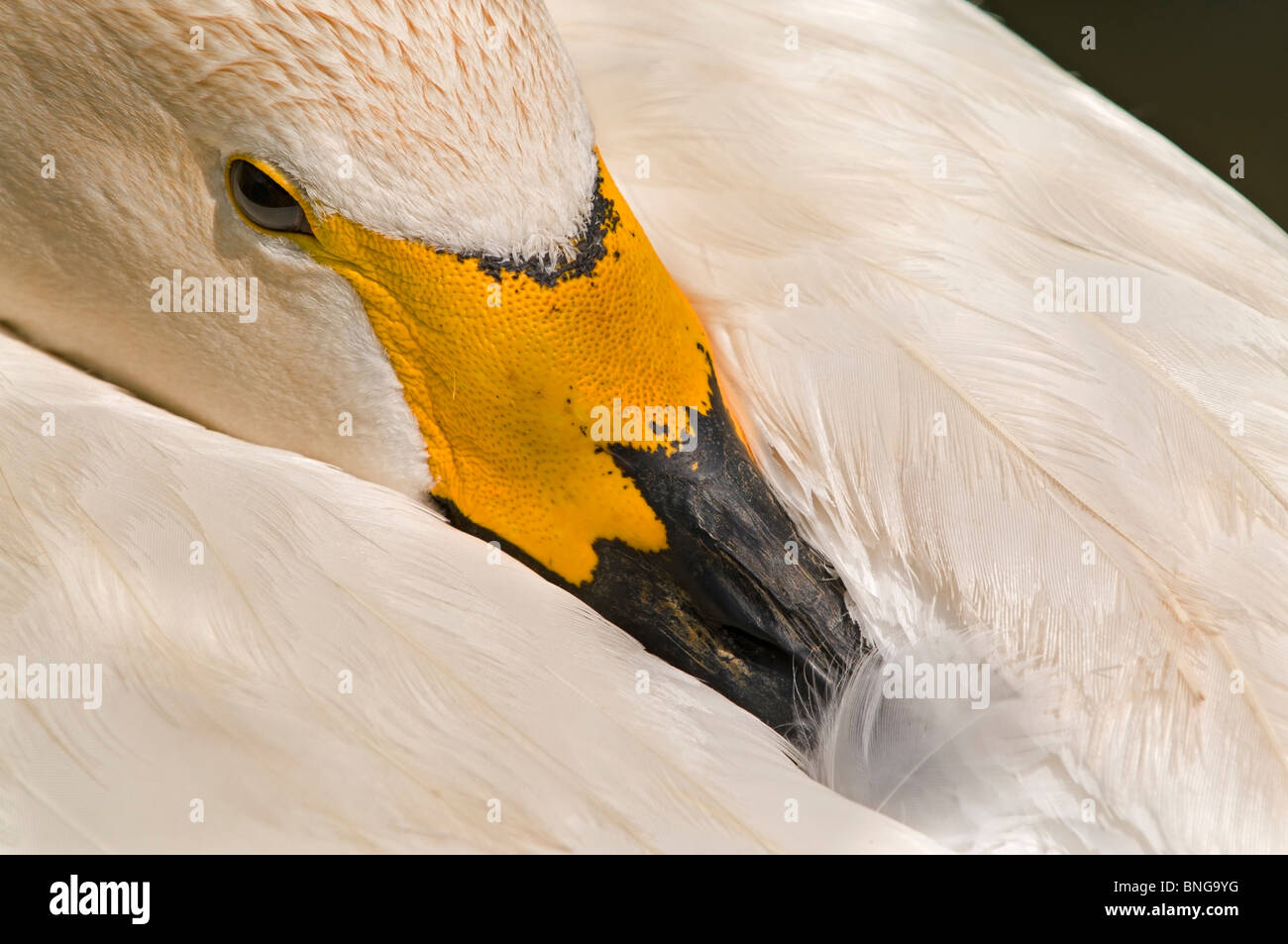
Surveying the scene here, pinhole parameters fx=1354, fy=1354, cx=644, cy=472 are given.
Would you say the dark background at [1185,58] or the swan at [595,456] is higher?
the dark background at [1185,58]

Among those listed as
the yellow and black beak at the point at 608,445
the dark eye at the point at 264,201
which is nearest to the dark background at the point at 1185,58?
the yellow and black beak at the point at 608,445

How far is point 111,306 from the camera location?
157 cm

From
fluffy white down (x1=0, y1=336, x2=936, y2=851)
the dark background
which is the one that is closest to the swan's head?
fluffy white down (x1=0, y1=336, x2=936, y2=851)

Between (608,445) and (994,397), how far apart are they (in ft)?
1.39

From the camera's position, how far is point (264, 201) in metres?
1.38

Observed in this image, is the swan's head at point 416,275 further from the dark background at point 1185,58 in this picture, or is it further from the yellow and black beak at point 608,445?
the dark background at point 1185,58

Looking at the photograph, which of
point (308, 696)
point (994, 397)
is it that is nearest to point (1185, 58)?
point (994, 397)

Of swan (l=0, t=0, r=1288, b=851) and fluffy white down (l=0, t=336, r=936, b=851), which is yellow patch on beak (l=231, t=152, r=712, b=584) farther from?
fluffy white down (l=0, t=336, r=936, b=851)

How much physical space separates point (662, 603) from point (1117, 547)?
0.48m

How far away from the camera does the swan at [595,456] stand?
1244mm

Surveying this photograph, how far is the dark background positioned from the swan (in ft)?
4.38

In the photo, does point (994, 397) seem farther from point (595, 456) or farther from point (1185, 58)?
point (1185, 58)

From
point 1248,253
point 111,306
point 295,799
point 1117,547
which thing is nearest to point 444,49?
point 111,306

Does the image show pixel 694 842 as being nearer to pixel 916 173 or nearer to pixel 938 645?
pixel 938 645
